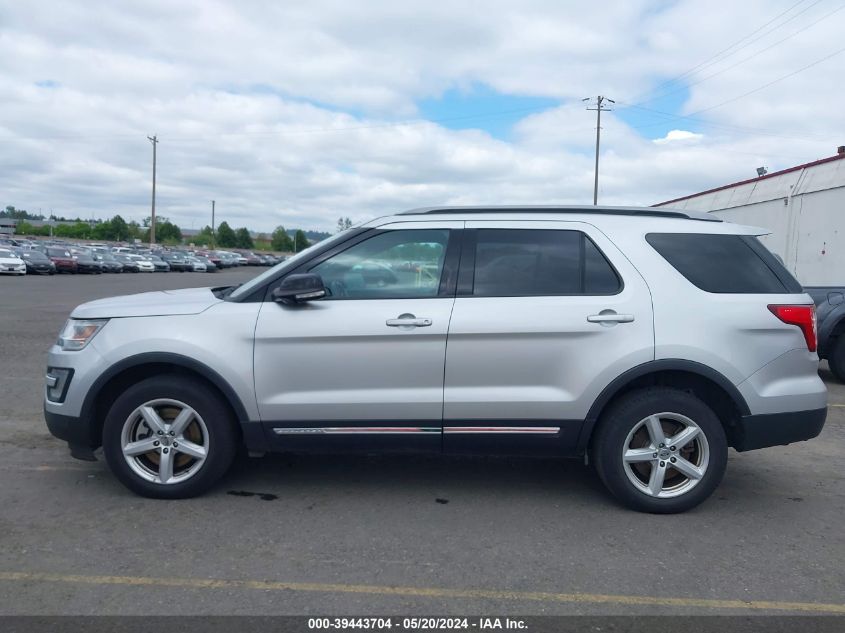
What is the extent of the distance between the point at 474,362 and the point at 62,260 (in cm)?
4855

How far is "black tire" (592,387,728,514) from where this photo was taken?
15.3 ft

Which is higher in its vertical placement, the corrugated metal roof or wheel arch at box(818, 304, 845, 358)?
the corrugated metal roof

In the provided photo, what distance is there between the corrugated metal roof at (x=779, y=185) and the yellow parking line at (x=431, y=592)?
352 inches

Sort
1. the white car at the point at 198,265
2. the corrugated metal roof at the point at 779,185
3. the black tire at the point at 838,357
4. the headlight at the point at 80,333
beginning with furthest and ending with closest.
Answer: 1. the white car at the point at 198,265
2. the corrugated metal roof at the point at 779,185
3. the black tire at the point at 838,357
4. the headlight at the point at 80,333

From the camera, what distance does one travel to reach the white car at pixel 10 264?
40156 mm

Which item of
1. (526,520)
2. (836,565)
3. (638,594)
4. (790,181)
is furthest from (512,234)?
(790,181)

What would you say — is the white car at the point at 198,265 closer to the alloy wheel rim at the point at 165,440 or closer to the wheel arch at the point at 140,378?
the wheel arch at the point at 140,378

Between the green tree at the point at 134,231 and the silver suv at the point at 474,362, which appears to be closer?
the silver suv at the point at 474,362

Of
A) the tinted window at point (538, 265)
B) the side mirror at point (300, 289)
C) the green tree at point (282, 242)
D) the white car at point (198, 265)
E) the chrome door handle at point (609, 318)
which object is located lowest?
the chrome door handle at point (609, 318)

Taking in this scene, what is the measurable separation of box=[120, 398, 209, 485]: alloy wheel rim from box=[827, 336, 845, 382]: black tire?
8332 mm

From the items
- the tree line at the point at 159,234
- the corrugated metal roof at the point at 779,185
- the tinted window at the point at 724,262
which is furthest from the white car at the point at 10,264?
the tree line at the point at 159,234

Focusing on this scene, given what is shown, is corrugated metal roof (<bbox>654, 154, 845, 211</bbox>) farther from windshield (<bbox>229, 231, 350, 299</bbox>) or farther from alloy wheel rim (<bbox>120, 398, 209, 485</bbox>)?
alloy wheel rim (<bbox>120, 398, 209, 485</bbox>)

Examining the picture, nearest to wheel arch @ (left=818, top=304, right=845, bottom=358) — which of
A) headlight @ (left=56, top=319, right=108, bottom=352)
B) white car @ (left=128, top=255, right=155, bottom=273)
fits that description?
headlight @ (left=56, top=319, right=108, bottom=352)
